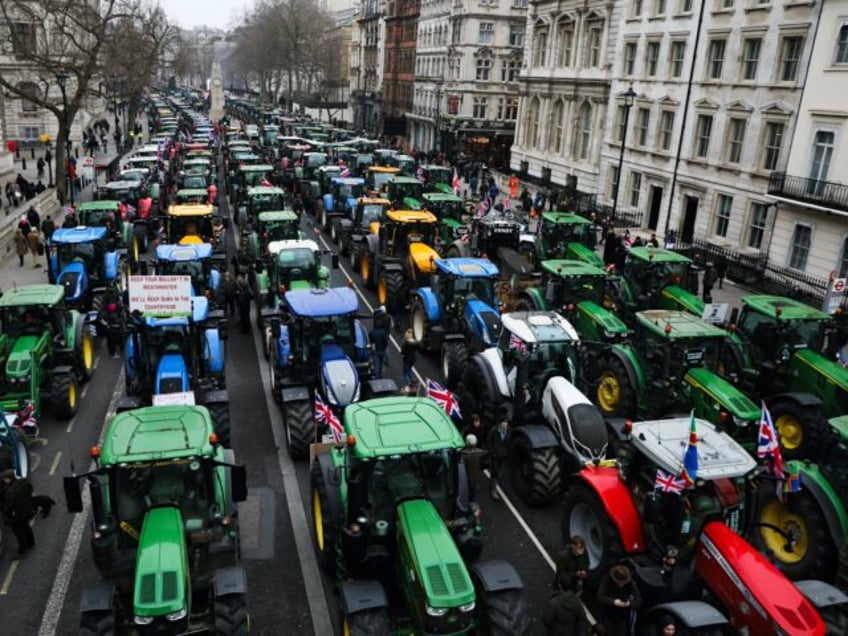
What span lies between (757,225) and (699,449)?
901 inches

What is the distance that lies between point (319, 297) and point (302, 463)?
122 inches

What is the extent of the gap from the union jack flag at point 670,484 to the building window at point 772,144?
23.2 metres

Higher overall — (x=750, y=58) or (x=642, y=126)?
(x=750, y=58)

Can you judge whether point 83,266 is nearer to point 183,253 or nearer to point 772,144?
point 183,253

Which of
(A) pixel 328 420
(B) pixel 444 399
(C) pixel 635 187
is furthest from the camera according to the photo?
(C) pixel 635 187

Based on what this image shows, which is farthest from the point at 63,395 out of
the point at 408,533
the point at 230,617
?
the point at 408,533

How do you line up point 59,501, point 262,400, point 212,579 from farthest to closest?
point 262,400 → point 59,501 → point 212,579

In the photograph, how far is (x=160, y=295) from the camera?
12.3m

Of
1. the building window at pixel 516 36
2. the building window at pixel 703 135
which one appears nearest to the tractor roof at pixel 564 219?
the building window at pixel 703 135

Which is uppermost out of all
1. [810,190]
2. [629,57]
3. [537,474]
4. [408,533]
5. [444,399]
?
[629,57]

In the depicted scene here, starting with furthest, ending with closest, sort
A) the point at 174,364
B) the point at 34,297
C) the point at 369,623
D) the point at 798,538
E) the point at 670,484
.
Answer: the point at 34,297, the point at 174,364, the point at 798,538, the point at 670,484, the point at 369,623

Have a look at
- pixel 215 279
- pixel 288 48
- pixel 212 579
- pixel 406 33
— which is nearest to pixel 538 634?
pixel 212 579

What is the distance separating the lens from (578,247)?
74.1 feet

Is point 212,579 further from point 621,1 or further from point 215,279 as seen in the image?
point 621,1
